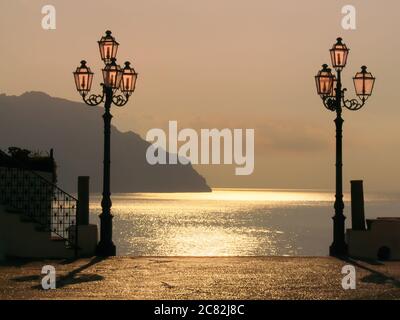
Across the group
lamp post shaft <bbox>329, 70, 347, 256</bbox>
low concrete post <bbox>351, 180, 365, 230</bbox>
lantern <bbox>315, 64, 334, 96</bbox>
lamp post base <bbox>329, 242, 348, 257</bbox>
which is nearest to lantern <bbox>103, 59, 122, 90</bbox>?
lantern <bbox>315, 64, 334, 96</bbox>

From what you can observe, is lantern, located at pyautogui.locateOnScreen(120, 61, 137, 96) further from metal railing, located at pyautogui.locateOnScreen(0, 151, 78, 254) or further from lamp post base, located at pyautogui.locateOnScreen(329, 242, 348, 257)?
lamp post base, located at pyautogui.locateOnScreen(329, 242, 348, 257)

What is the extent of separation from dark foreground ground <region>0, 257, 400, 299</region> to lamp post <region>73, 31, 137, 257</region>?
107 cm

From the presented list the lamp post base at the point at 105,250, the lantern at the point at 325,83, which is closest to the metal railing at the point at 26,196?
the lamp post base at the point at 105,250

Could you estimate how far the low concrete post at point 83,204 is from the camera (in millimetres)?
23897

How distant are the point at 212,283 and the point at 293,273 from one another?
115 inches

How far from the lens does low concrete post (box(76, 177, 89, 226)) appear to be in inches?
941

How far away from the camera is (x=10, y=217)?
2353 cm

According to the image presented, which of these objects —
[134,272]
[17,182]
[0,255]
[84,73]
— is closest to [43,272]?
[134,272]

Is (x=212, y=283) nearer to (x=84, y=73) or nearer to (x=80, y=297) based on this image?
(x=80, y=297)

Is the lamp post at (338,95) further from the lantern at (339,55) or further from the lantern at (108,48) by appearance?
the lantern at (108,48)

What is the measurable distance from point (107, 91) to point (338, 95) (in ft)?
22.5

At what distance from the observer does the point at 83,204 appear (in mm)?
23953

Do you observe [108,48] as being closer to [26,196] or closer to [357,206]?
[26,196]

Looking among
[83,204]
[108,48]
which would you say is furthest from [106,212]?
[108,48]
